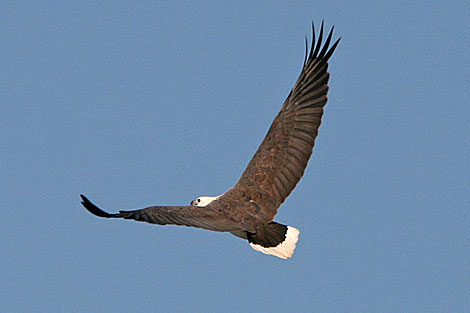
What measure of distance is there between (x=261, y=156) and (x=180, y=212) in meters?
2.15

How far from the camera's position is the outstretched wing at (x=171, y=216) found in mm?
9117

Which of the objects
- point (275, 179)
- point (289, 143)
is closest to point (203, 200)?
point (275, 179)

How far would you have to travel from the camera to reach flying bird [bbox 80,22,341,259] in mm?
9992

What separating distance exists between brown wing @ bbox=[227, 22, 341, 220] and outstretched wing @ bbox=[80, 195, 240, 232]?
109 cm

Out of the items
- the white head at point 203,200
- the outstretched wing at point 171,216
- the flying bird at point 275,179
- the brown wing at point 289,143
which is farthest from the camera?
the white head at point 203,200

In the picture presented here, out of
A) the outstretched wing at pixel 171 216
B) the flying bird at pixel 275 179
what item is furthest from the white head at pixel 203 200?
the outstretched wing at pixel 171 216

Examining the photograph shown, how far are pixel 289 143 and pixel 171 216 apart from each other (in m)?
2.61

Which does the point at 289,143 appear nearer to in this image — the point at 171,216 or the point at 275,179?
the point at 275,179

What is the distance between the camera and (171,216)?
9234 millimetres

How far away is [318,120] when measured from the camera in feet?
37.1

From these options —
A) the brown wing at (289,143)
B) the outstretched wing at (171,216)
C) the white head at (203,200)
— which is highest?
the brown wing at (289,143)

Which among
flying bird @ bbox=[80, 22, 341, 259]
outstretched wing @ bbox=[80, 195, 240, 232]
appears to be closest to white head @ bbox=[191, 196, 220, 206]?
flying bird @ bbox=[80, 22, 341, 259]

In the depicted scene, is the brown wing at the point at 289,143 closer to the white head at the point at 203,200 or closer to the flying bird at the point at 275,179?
the flying bird at the point at 275,179

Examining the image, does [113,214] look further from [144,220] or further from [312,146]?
[312,146]
